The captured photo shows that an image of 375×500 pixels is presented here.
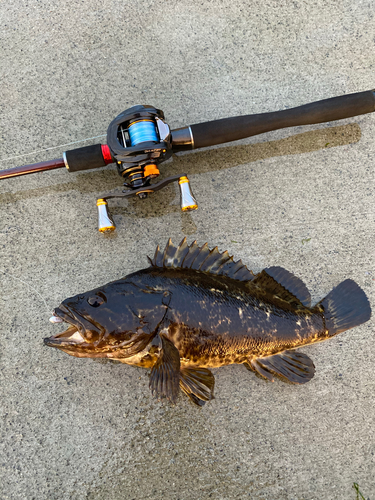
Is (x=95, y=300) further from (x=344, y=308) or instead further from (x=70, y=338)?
→ (x=344, y=308)

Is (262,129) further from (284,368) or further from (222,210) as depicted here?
(284,368)

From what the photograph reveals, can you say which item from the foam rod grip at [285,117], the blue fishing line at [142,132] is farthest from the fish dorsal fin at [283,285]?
the blue fishing line at [142,132]

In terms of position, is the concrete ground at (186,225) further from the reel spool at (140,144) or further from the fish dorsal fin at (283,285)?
the reel spool at (140,144)

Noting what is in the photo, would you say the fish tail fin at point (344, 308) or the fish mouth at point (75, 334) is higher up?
the fish mouth at point (75, 334)

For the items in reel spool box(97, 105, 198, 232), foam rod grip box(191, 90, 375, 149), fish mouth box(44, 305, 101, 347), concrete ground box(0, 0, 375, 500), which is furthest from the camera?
foam rod grip box(191, 90, 375, 149)

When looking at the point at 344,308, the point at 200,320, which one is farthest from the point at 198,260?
the point at 344,308

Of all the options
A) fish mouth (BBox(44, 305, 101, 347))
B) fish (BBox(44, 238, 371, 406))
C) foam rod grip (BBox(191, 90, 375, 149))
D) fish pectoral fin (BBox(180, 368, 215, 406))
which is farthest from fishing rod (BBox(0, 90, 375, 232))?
fish pectoral fin (BBox(180, 368, 215, 406))

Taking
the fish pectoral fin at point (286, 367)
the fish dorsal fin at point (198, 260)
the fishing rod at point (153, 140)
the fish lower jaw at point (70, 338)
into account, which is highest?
the fishing rod at point (153, 140)

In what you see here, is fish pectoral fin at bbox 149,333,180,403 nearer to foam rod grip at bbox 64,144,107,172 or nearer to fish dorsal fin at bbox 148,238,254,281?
fish dorsal fin at bbox 148,238,254,281

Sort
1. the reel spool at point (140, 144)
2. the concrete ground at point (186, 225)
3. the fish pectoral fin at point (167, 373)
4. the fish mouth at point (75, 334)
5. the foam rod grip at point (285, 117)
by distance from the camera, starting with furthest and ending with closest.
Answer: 1. the foam rod grip at point (285, 117)
2. the concrete ground at point (186, 225)
3. the reel spool at point (140, 144)
4. the fish pectoral fin at point (167, 373)
5. the fish mouth at point (75, 334)
